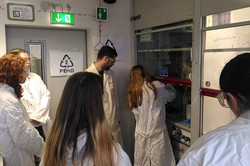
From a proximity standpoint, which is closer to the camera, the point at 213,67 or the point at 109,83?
the point at 213,67

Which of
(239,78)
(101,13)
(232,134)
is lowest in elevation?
(232,134)

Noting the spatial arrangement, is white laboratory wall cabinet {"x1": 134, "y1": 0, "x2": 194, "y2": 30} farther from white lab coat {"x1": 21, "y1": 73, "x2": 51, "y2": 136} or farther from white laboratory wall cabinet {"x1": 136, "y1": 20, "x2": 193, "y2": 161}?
white lab coat {"x1": 21, "y1": 73, "x2": 51, "y2": 136}

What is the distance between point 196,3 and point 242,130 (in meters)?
1.41

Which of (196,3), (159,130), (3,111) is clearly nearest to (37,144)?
(3,111)

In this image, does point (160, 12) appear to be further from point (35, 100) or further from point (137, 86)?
point (35, 100)

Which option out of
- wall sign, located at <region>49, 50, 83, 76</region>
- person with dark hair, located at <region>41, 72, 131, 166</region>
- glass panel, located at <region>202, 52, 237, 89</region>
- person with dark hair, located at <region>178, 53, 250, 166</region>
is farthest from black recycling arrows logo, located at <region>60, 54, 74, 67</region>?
person with dark hair, located at <region>178, 53, 250, 166</region>

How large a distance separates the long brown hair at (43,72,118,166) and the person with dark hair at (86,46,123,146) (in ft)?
4.97

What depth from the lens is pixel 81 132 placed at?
40.3 inches

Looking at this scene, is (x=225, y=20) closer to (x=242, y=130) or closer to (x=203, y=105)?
(x=203, y=105)

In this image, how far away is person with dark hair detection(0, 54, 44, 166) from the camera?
1593 mm

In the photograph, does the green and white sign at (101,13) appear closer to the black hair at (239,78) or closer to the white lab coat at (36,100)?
the white lab coat at (36,100)

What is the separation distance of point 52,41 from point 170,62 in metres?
1.43

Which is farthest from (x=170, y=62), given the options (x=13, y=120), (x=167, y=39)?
(x=13, y=120)

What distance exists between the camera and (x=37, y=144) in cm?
182
